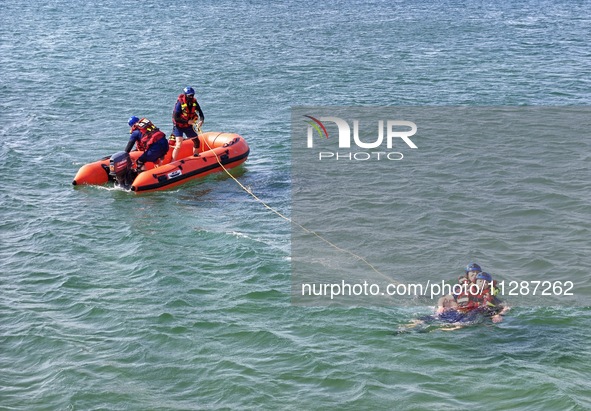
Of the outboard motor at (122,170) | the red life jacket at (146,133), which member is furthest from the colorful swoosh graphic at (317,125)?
the outboard motor at (122,170)

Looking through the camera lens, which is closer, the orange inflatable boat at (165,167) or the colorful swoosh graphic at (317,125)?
the orange inflatable boat at (165,167)

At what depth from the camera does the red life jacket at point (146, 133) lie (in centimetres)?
1739

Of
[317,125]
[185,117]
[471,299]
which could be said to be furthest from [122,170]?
[471,299]

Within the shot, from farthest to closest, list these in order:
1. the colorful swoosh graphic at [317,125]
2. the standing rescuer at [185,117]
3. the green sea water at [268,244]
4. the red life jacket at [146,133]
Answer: the colorful swoosh graphic at [317,125]
the standing rescuer at [185,117]
the red life jacket at [146,133]
the green sea water at [268,244]

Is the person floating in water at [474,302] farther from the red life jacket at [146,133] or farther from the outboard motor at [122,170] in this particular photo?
the outboard motor at [122,170]

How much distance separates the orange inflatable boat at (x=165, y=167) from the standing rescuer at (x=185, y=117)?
438 millimetres

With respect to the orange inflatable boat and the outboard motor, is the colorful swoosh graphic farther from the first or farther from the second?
the outboard motor

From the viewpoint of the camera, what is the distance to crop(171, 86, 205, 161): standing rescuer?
17.7 meters

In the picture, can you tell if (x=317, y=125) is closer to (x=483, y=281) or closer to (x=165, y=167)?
(x=165, y=167)

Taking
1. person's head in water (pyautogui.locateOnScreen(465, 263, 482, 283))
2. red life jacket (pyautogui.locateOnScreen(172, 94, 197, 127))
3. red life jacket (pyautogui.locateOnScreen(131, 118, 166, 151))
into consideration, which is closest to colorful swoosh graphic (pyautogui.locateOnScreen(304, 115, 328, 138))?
red life jacket (pyautogui.locateOnScreen(172, 94, 197, 127))

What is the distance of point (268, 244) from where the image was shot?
A: 15062 millimetres

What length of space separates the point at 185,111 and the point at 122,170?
1.80 metres

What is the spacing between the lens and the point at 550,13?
→ 1516 inches

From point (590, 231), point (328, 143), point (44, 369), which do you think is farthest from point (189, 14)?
point (44, 369)
